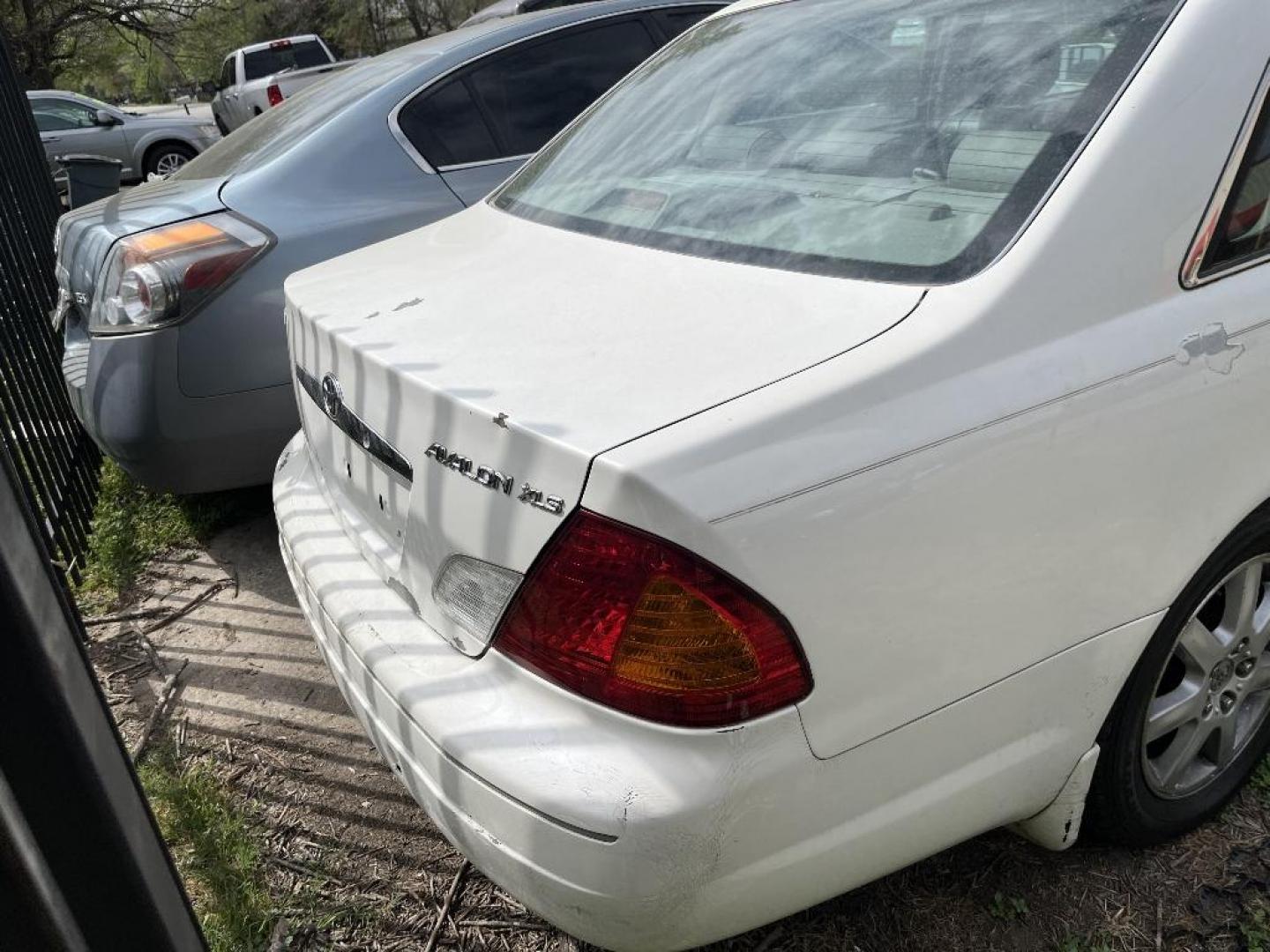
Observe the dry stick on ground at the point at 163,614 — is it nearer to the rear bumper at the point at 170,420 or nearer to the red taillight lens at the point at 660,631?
the rear bumper at the point at 170,420

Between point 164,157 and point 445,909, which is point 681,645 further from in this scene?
point 164,157

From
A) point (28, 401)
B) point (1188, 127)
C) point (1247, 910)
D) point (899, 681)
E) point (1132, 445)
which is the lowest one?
point (1247, 910)

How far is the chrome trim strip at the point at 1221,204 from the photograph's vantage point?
5.49ft

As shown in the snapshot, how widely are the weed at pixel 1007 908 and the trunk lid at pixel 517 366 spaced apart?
121 centimetres

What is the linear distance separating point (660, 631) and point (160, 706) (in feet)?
6.81

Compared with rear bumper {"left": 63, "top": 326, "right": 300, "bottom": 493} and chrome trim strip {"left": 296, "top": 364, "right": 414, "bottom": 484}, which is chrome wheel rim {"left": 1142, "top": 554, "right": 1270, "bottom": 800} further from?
rear bumper {"left": 63, "top": 326, "right": 300, "bottom": 493}

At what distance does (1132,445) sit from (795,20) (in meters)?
1.37

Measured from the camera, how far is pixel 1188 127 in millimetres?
1646

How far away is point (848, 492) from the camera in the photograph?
139cm

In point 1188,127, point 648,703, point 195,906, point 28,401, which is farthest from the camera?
point 28,401

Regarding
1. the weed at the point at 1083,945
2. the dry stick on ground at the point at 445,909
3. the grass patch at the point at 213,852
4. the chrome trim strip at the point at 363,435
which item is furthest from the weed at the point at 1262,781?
the grass patch at the point at 213,852

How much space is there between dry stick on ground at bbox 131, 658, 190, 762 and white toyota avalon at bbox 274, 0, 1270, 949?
1055 mm

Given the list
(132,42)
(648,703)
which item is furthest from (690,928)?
(132,42)

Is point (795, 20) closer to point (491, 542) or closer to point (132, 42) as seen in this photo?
point (491, 542)
